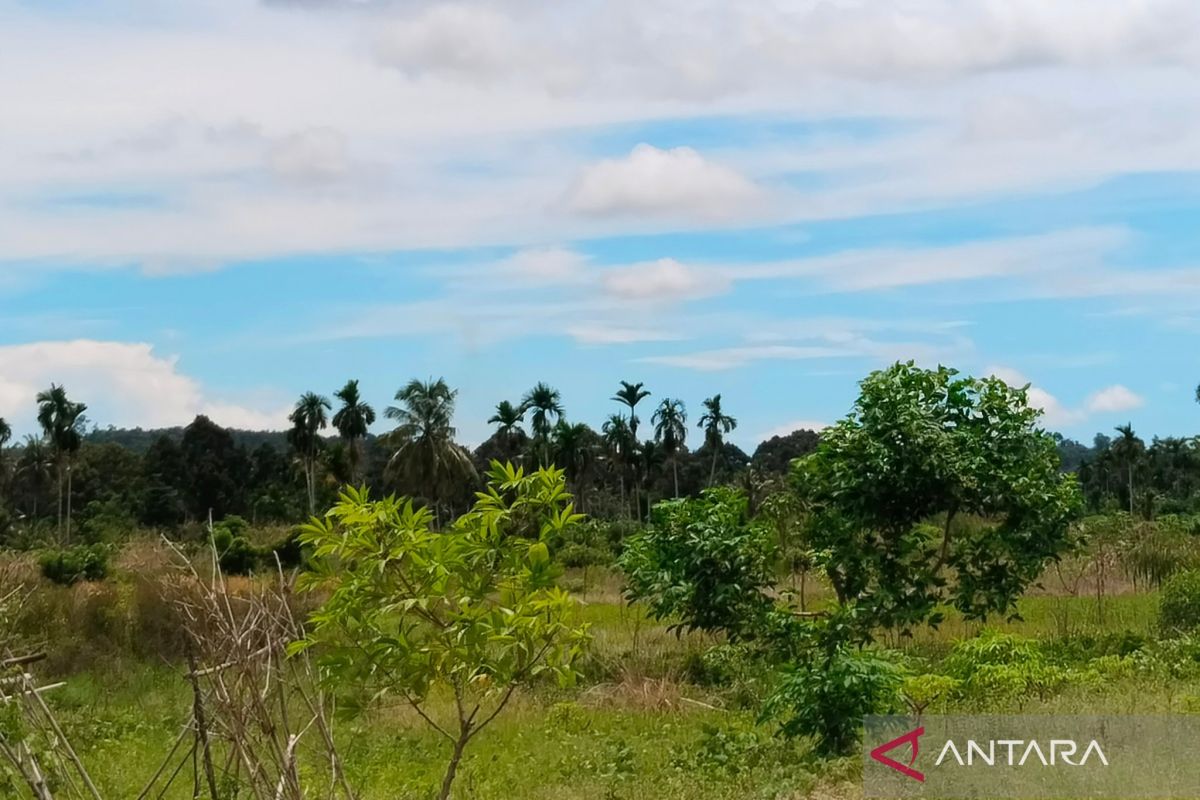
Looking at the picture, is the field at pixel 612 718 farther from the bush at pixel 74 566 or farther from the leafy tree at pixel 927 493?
the bush at pixel 74 566

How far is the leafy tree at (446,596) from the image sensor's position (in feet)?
20.3

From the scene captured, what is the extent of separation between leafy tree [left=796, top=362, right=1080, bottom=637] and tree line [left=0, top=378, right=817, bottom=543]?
98.9 ft

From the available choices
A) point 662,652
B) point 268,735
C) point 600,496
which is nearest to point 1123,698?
→ point 268,735

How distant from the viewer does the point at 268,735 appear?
20.3ft

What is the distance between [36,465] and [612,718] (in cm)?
4690

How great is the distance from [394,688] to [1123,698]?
20.3ft

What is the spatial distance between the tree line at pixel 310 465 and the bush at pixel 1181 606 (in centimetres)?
2722

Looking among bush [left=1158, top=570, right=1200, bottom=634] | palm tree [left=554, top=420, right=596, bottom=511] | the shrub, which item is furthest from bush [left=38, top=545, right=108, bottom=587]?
palm tree [left=554, top=420, right=596, bottom=511]

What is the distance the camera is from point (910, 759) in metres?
8.95

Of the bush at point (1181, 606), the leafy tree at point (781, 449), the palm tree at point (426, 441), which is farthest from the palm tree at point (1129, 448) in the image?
the bush at point (1181, 606)

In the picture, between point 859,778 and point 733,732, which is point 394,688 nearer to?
point 859,778

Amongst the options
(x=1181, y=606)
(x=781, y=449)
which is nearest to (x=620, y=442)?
(x=781, y=449)

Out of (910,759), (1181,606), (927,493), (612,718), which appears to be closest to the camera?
(910,759)

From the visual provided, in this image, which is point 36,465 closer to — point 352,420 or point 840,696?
point 352,420
